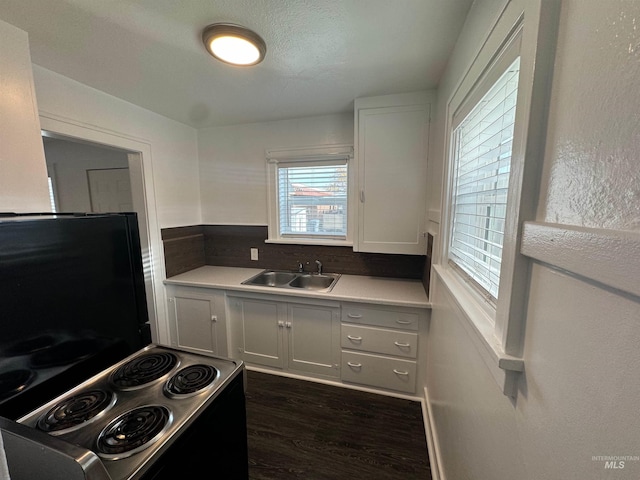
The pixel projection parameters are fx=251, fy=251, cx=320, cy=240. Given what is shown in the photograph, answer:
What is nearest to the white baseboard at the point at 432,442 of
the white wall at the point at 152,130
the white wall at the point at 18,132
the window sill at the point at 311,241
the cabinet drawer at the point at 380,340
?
the cabinet drawer at the point at 380,340

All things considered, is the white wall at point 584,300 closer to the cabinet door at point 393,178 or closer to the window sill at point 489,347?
the window sill at point 489,347

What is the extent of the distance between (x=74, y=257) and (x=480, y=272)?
61.8 inches

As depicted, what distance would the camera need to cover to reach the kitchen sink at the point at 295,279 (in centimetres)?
253

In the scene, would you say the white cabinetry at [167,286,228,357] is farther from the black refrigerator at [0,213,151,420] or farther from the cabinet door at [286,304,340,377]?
the black refrigerator at [0,213,151,420]

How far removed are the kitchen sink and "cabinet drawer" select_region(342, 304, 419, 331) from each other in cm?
46

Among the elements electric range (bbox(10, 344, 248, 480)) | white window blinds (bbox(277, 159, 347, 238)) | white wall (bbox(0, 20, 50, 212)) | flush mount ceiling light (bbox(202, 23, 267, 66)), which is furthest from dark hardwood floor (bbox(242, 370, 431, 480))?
flush mount ceiling light (bbox(202, 23, 267, 66))

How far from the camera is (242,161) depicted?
2.75m

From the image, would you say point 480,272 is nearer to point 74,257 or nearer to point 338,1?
point 338,1

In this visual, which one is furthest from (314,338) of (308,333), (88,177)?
(88,177)

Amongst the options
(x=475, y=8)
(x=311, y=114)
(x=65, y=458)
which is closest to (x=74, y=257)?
(x=65, y=458)

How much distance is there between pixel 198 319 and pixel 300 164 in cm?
185

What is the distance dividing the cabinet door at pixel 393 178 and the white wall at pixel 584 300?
1524mm

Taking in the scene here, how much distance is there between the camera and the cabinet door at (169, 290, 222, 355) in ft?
7.86

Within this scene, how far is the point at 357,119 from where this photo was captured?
2.09 meters
